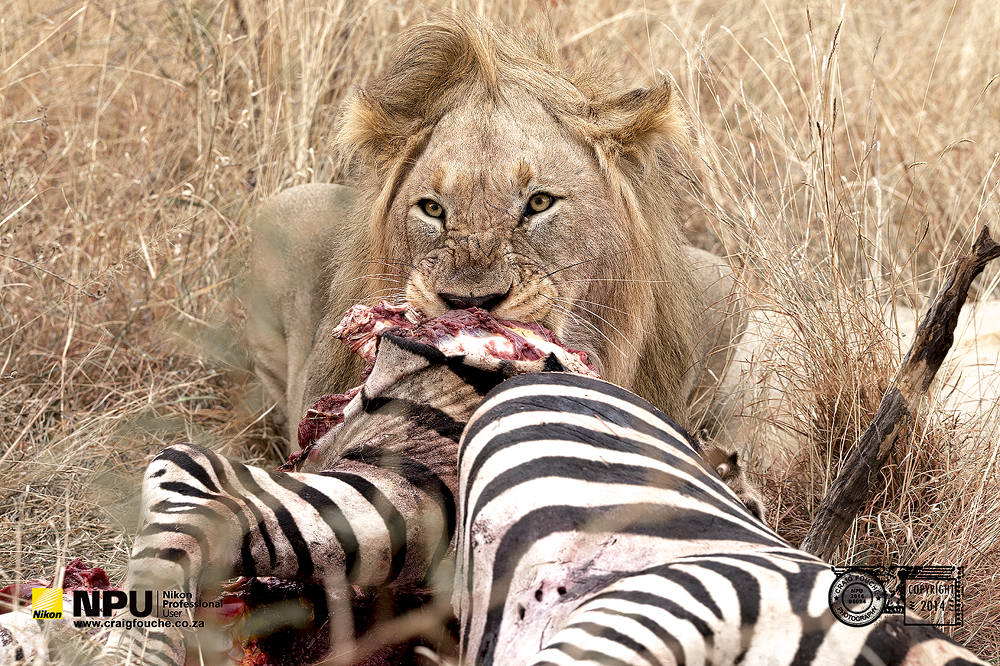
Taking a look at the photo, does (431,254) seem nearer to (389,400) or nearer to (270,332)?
(389,400)

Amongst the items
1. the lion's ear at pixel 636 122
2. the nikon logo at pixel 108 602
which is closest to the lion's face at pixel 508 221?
the lion's ear at pixel 636 122

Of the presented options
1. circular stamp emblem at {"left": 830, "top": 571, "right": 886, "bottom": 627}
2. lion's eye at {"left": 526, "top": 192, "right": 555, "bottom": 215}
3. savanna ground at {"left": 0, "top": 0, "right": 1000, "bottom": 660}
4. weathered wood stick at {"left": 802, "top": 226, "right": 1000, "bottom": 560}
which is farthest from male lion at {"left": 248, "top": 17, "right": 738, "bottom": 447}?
circular stamp emblem at {"left": 830, "top": 571, "right": 886, "bottom": 627}

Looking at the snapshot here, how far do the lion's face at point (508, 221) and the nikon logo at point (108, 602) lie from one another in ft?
3.77

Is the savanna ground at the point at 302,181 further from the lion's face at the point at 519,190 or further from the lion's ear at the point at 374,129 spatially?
the lion's ear at the point at 374,129

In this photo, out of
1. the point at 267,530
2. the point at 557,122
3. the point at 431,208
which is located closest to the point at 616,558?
the point at 267,530

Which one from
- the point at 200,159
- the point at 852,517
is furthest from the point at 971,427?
the point at 200,159

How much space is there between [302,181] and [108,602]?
10.6 feet

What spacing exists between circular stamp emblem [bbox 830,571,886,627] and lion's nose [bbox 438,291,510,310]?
1.35 m

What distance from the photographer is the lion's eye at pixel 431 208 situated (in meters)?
3.36

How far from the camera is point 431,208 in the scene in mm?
3379

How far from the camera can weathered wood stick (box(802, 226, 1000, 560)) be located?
116 inches

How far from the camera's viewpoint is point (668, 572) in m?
1.95

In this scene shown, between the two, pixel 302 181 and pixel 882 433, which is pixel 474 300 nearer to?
pixel 882 433

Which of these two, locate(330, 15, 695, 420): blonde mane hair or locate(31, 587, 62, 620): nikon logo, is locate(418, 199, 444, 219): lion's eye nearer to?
locate(330, 15, 695, 420): blonde mane hair
